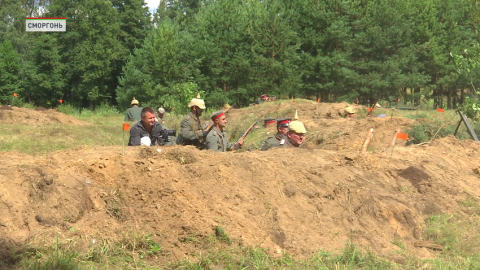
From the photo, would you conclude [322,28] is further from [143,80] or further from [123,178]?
[123,178]

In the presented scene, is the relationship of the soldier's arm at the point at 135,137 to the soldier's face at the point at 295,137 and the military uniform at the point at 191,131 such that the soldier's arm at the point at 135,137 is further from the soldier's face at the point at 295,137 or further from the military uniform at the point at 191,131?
the soldier's face at the point at 295,137

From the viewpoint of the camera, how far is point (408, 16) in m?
39.5

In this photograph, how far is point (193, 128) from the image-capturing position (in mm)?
8875

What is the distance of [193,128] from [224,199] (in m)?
2.93

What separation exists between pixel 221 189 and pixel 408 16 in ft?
120

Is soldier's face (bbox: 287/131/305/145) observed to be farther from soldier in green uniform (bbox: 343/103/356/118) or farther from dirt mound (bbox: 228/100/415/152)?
soldier in green uniform (bbox: 343/103/356/118)

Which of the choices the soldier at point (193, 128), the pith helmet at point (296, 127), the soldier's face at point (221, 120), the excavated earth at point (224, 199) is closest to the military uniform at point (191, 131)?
the soldier at point (193, 128)

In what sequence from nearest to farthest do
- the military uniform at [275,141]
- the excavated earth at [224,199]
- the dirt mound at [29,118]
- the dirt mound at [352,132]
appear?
the excavated earth at [224,199]
the military uniform at [275,141]
the dirt mound at [352,132]
the dirt mound at [29,118]

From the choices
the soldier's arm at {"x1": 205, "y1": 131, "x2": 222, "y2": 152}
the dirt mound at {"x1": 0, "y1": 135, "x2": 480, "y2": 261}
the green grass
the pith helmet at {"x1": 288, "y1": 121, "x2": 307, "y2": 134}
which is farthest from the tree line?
the dirt mound at {"x1": 0, "y1": 135, "x2": 480, "y2": 261}

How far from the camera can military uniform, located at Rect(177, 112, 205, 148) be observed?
28.8ft

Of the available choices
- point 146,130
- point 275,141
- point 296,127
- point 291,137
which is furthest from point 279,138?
point 146,130

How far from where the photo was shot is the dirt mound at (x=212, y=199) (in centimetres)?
529

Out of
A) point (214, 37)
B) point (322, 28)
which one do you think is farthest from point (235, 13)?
point (322, 28)

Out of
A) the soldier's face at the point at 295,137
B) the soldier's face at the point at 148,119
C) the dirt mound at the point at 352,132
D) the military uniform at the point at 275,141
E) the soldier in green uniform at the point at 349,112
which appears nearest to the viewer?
the soldier's face at the point at 148,119
